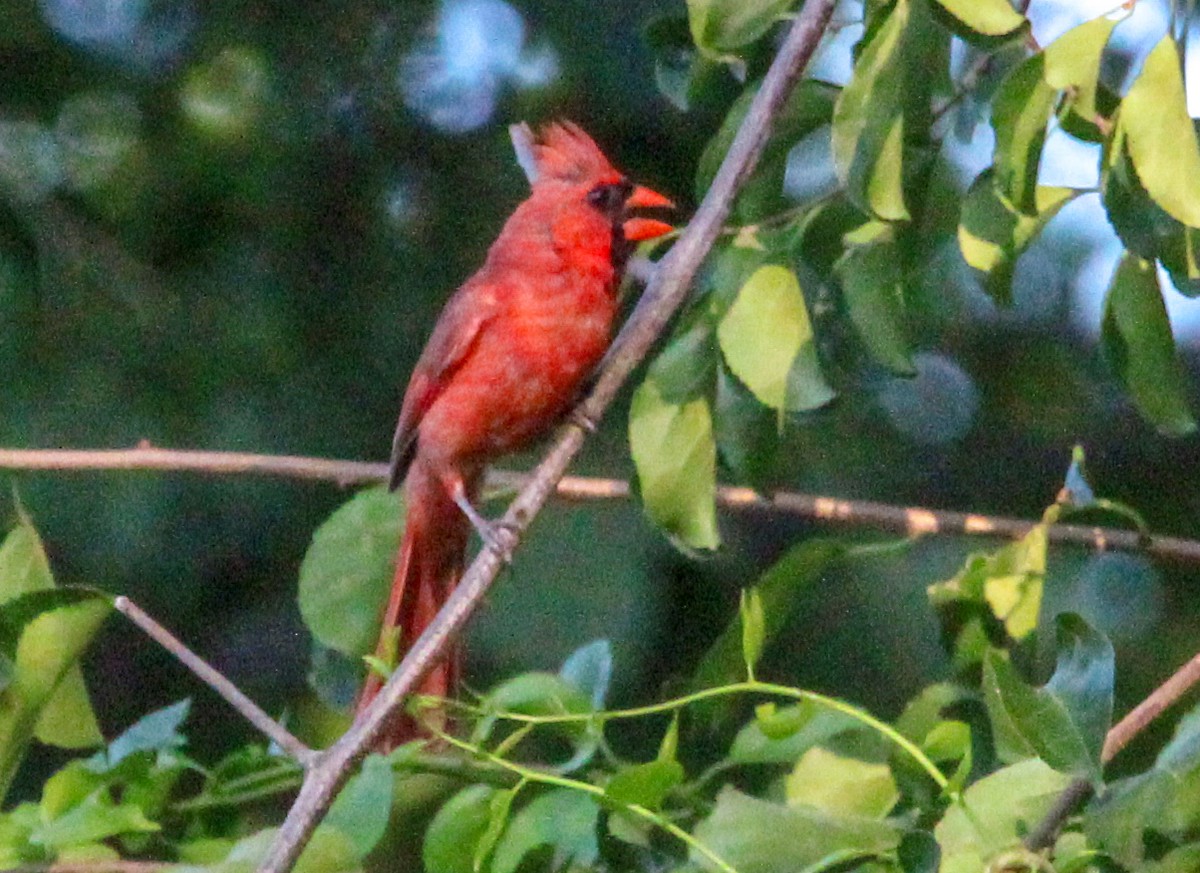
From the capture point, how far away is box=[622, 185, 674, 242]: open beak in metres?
2.06

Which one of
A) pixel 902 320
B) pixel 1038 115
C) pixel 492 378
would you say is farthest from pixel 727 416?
pixel 492 378

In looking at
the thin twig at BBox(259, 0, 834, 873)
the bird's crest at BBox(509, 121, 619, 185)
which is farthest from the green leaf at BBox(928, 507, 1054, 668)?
the bird's crest at BBox(509, 121, 619, 185)

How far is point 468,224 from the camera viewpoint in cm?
270

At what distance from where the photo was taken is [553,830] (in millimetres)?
1232

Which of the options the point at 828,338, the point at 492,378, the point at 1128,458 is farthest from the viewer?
the point at 1128,458

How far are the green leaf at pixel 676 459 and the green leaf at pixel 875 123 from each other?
0.88 ft

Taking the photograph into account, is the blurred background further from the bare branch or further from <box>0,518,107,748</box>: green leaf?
<box>0,518,107,748</box>: green leaf

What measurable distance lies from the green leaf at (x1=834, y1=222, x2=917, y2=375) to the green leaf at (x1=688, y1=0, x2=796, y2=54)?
0.17 meters

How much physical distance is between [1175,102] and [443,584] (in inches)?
49.5

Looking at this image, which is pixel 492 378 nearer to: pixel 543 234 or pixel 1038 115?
pixel 543 234

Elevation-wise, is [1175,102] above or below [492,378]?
above

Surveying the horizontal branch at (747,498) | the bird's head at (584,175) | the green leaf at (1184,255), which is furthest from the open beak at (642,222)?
the green leaf at (1184,255)

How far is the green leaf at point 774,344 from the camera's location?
4.17 feet

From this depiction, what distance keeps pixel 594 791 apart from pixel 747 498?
2.35 feet
